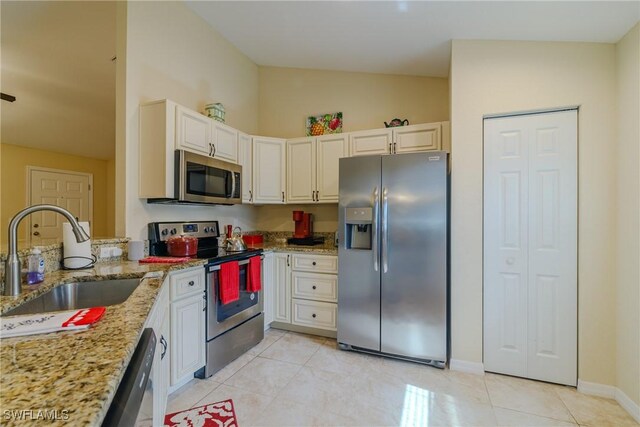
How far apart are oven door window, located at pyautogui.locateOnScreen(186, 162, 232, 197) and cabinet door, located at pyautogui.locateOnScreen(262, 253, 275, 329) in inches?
31.2

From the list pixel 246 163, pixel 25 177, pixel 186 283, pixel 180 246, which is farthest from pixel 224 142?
pixel 25 177

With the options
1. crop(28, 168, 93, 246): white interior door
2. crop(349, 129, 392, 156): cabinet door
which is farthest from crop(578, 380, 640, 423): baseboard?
crop(28, 168, 93, 246): white interior door

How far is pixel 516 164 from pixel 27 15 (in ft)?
14.0

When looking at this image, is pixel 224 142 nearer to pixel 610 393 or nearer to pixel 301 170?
pixel 301 170

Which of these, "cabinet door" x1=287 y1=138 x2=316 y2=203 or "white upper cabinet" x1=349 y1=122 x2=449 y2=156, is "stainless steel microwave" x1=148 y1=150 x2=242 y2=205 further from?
"white upper cabinet" x1=349 y1=122 x2=449 y2=156

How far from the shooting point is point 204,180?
246 centimetres

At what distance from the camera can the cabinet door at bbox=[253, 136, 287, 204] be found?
10.7 ft

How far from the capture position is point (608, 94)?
6.64 feet

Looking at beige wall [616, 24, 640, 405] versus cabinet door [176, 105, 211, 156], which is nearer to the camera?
beige wall [616, 24, 640, 405]

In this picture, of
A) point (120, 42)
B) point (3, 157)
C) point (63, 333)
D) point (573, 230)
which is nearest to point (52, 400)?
point (63, 333)

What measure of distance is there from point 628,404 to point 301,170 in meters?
3.15

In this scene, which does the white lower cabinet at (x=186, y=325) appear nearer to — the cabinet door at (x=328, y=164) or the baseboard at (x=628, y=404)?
the cabinet door at (x=328, y=164)

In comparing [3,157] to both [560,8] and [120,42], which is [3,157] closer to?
[120,42]

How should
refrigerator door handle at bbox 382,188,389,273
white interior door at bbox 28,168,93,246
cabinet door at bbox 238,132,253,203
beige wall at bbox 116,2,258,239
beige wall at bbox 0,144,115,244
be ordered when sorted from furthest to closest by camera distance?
white interior door at bbox 28,168,93,246
beige wall at bbox 0,144,115,244
cabinet door at bbox 238,132,253,203
refrigerator door handle at bbox 382,188,389,273
beige wall at bbox 116,2,258,239
